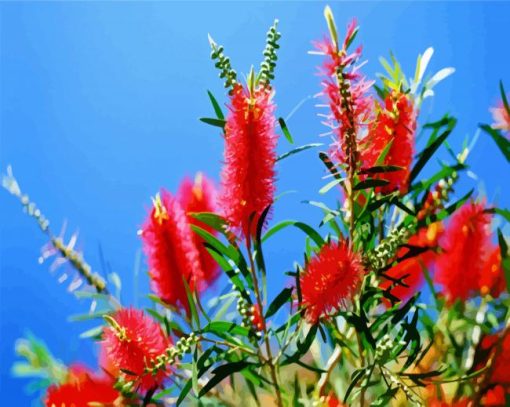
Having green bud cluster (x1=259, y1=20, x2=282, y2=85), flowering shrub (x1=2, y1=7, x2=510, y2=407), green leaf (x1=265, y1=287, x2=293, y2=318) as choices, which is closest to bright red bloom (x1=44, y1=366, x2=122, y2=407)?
flowering shrub (x1=2, y1=7, x2=510, y2=407)

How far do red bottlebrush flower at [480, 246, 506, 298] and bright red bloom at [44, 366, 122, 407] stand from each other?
0.81ft

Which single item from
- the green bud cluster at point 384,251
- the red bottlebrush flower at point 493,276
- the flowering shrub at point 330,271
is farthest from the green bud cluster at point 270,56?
the red bottlebrush flower at point 493,276

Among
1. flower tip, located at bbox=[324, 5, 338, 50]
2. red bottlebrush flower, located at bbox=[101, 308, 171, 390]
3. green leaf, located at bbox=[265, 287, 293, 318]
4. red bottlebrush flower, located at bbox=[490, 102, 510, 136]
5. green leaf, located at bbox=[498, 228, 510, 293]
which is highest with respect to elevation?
flower tip, located at bbox=[324, 5, 338, 50]

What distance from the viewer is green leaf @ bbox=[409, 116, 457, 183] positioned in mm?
451

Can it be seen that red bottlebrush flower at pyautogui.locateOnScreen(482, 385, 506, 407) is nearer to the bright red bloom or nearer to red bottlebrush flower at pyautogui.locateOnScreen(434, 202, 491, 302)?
red bottlebrush flower at pyautogui.locateOnScreen(434, 202, 491, 302)

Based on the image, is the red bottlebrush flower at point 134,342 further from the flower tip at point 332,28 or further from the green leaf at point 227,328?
the flower tip at point 332,28

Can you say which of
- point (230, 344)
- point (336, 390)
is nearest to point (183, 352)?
point (230, 344)

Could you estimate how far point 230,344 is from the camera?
1.40ft

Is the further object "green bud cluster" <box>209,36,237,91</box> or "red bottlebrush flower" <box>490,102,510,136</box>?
"red bottlebrush flower" <box>490,102,510,136</box>

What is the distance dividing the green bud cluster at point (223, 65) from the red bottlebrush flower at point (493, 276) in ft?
0.73

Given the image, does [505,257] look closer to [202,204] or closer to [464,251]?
[464,251]

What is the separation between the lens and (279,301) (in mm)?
427

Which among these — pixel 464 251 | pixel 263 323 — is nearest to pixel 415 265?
pixel 464 251

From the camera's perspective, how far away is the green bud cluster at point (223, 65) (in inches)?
14.5
